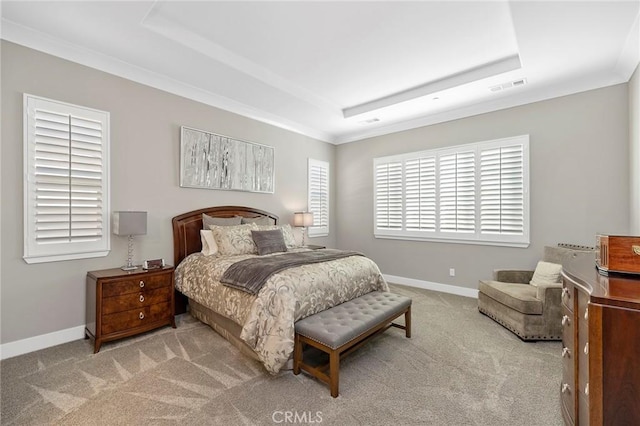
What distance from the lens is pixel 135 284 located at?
2.93 m

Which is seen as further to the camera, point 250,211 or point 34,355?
point 250,211

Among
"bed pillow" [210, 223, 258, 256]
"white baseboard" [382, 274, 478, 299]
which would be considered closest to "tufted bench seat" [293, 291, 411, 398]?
"bed pillow" [210, 223, 258, 256]

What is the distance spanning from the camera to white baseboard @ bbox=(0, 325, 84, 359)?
8.48 ft

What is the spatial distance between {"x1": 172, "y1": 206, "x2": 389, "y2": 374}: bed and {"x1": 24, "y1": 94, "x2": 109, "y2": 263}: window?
0.89m

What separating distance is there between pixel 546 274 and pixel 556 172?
141cm

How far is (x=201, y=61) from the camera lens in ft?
10.5

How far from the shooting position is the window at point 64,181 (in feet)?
8.87

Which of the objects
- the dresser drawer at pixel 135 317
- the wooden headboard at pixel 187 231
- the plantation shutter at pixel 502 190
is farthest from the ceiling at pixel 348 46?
the dresser drawer at pixel 135 317

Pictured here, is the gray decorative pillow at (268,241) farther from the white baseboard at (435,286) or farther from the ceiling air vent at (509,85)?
the ceiling air vent at (509,85)

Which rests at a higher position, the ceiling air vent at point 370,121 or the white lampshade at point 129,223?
the ceiling air vent at point 370,121

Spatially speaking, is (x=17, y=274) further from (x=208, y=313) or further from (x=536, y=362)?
(x=536, y=362)

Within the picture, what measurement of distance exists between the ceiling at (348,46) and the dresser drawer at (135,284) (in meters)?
2.32

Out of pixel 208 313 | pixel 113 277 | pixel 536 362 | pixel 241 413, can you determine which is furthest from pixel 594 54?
pixel 113 277

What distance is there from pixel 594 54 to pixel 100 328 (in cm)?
561
